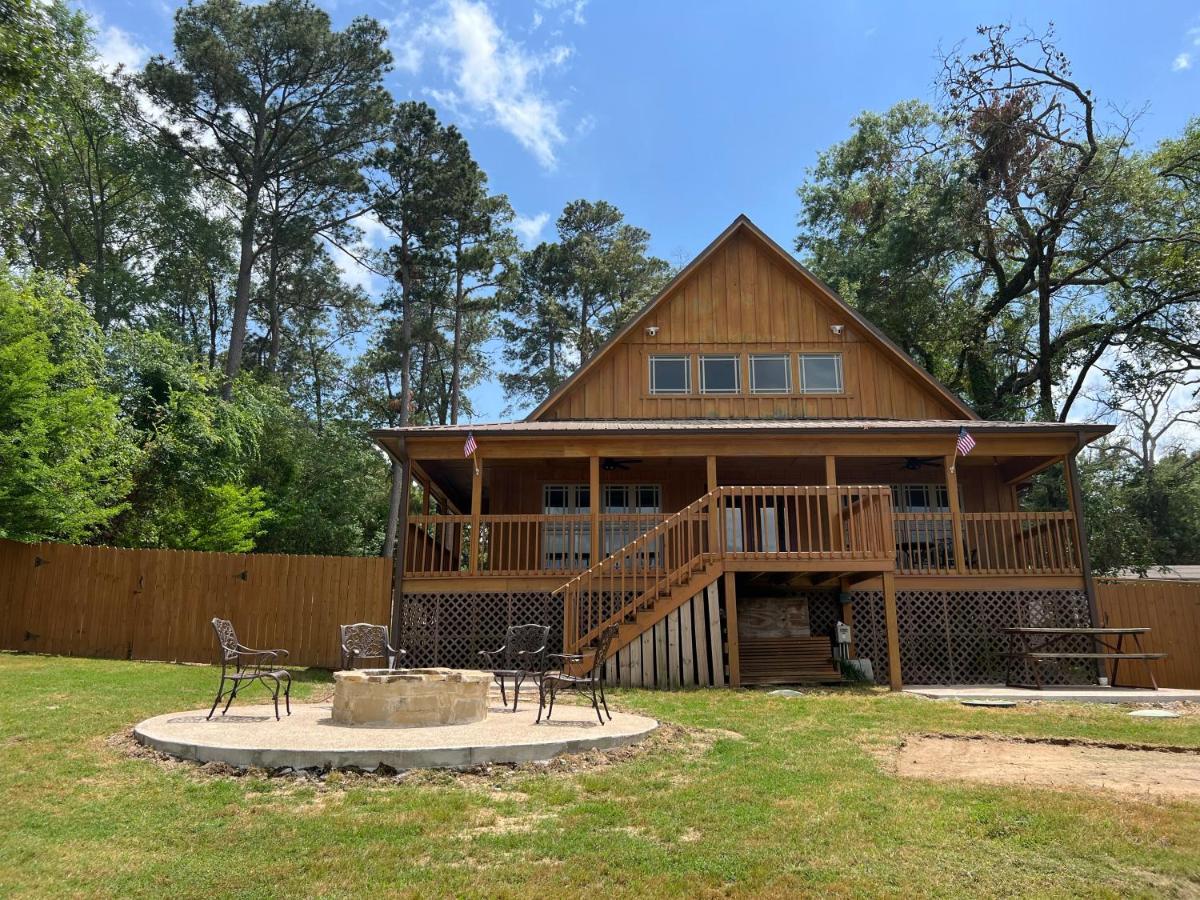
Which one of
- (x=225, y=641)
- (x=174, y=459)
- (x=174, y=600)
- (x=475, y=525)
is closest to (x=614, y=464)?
(x=475, y=525)

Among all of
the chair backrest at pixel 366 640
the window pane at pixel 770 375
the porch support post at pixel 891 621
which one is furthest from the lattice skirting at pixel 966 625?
the chair backrest at pixel 366 640

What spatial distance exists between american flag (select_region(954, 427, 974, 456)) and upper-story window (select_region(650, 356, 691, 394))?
573 centimetres

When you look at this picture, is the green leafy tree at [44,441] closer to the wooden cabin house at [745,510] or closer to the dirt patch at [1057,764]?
the wooden cabin house at [745,510]

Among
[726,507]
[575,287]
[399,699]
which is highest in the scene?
[575,287]

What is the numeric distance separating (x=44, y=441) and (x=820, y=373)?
15.6m

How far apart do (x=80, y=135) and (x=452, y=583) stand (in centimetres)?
2724

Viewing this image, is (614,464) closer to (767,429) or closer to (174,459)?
(767,429)

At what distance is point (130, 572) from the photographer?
14188mm

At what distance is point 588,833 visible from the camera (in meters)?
4.43

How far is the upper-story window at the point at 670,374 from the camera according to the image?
17.4m

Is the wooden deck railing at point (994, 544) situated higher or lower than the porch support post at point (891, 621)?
higher

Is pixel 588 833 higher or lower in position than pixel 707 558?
lower

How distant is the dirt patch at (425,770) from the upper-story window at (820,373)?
11.8 metres

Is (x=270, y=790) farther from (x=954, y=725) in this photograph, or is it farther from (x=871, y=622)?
(x=871, y=622)
